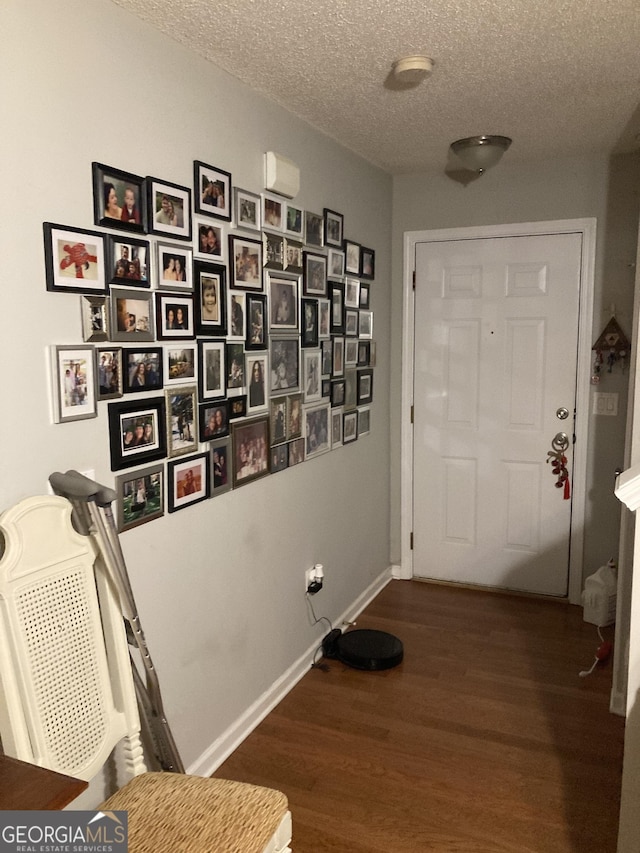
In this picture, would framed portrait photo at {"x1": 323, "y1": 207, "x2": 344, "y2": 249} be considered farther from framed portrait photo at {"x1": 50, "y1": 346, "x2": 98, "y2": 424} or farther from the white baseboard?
the white baseboard

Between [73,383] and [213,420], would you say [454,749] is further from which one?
[73,383]

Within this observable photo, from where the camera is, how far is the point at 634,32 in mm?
2088

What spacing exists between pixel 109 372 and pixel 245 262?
83cm

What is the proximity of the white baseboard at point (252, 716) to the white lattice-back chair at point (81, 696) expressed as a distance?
2.15ft

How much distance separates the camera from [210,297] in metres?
2.35

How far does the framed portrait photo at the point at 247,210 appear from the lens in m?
2.49

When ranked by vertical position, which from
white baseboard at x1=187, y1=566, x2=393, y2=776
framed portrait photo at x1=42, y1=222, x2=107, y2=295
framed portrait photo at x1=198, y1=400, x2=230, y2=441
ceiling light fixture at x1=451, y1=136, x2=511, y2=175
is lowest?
white baseboard at x1=187, y1=566, x2=393, y2=776

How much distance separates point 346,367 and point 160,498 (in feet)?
5.25

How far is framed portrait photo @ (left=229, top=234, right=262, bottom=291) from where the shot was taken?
8.12ft

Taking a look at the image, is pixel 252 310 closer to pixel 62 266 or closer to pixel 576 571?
pixel 62 266

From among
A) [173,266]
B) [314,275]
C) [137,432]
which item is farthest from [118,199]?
[314,275]

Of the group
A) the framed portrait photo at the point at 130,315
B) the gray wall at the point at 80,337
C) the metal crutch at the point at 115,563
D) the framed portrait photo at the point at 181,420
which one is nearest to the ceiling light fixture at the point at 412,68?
the gray wall at the point at 80,337

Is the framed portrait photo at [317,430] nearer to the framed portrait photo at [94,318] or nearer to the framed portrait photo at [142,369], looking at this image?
the framed portrait photo at [142,369]

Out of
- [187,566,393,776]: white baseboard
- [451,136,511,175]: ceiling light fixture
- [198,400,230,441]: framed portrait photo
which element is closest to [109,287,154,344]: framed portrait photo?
[198,400,230,441]: framed portrait photo
